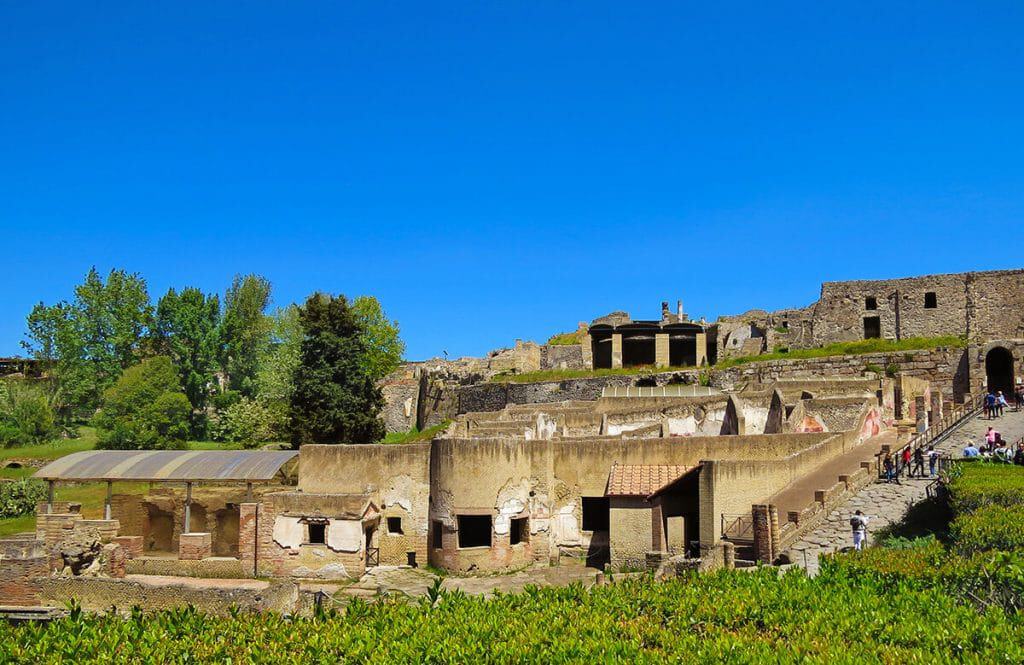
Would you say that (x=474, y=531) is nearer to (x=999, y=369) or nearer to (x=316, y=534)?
(x=316, y=534)

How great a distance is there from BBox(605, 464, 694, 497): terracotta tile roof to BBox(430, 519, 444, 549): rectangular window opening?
4321 millimetres

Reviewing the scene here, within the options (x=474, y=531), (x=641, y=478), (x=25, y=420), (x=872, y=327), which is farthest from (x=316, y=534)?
(x=25, y=420)

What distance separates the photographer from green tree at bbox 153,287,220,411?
5344 centimetres

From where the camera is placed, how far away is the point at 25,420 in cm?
5250

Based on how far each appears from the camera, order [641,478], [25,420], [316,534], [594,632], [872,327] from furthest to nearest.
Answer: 1. [25,420]
2. [872,327]
3. [316,534]
4. [641,478]
5. [594,632]

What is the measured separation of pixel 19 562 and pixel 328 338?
2164cm

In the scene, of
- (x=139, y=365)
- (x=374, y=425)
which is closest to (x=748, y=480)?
(x=374, y=425)

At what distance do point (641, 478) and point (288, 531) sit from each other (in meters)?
9.06

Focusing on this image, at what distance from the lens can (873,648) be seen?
30.3ft

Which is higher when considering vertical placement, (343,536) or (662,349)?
(662,349)

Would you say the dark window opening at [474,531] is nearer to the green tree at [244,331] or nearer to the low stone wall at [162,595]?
the low stone wall at [162,595]

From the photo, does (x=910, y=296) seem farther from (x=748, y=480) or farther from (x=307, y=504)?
(x=307, y=504)

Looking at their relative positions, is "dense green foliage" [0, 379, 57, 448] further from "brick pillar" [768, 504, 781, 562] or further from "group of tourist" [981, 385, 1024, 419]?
"group of tourist" [981, 385, 1024, 419]

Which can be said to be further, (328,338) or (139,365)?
(139,365)
